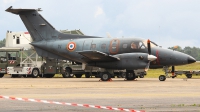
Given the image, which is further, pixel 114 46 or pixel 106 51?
pixel 106 51

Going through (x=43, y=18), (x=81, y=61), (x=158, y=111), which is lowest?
(x=158, y=111)

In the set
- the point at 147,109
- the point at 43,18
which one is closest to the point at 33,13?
the point at 43,18

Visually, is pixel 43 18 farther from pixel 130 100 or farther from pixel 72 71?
pixel 130 100

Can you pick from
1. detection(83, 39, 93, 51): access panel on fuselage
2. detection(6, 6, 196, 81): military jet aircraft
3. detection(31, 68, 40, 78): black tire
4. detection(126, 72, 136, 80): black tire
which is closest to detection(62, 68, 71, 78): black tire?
detection(31, 68, 40, 78): black tire

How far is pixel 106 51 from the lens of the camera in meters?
37.0

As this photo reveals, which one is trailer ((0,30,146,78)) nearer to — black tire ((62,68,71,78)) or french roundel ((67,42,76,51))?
black tire ((62,68,71,78))

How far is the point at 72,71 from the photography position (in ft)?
152

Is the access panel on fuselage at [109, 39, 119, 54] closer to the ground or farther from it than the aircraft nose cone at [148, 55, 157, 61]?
farther from it

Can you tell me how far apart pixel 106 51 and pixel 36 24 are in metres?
7.01

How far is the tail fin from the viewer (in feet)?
132

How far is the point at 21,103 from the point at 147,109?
4214 mm

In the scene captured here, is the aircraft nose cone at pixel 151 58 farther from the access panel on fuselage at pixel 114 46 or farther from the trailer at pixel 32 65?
the trailer at pixel 32 65

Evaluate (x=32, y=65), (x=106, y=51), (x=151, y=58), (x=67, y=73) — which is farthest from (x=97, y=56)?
(x=32, y=65)

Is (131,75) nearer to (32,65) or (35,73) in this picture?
(35,73)
